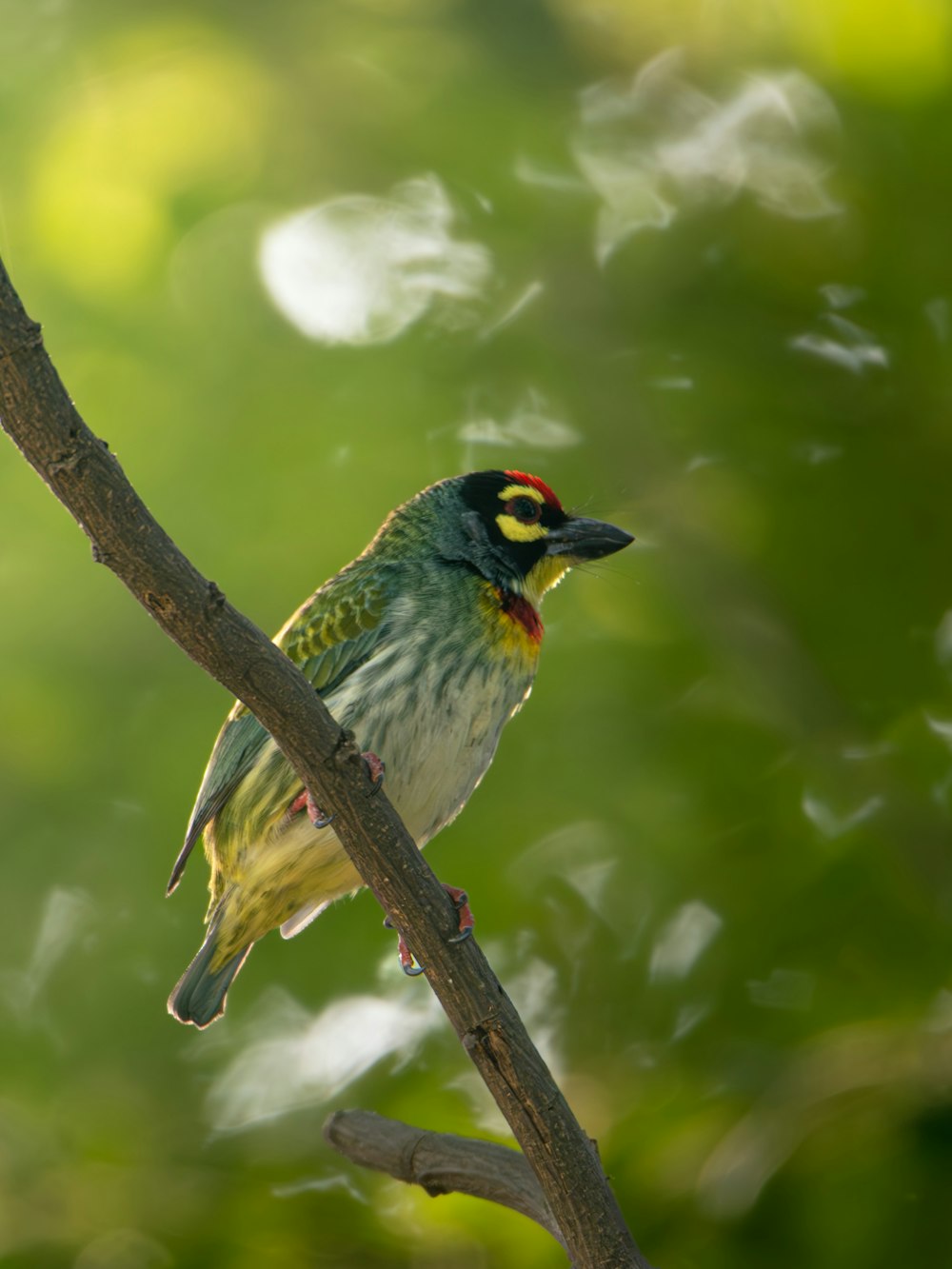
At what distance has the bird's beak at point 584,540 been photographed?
3.41m

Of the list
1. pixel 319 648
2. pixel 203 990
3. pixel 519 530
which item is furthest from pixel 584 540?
pixel 203 990

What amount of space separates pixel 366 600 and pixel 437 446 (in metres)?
0.73

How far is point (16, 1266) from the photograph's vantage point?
10.1 ft

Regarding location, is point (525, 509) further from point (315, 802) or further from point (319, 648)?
point (315, 802)

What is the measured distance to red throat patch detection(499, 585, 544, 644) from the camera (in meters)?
3.23

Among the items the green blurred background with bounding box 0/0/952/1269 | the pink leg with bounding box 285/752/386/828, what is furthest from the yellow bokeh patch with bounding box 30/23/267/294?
the pink leg with bounding box 285/752/386/828

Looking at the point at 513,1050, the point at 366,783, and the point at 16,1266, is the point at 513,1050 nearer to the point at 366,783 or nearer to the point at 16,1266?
the point at 366,783

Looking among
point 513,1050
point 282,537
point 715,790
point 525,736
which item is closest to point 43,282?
point 282,537

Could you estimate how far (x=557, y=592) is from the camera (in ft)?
12.2

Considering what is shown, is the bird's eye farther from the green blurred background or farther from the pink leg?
the pink leg

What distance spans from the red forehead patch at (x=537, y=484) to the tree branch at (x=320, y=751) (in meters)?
1.45

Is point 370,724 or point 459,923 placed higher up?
point 370,724

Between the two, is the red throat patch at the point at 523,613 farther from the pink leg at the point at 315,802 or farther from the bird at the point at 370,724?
the pink leg at the point at 315,802

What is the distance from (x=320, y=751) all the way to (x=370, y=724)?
0.88 meters
